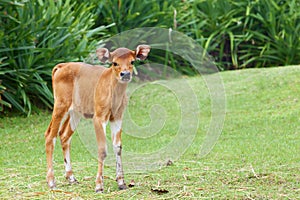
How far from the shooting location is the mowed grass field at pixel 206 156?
6.56 metres

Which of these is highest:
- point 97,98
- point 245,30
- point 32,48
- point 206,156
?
point 245,30

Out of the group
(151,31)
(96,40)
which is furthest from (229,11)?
(96,40)

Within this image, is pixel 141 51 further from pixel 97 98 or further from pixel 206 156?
pixel 206 156

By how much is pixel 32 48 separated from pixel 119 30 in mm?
2985

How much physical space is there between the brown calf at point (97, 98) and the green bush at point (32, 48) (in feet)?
13.4

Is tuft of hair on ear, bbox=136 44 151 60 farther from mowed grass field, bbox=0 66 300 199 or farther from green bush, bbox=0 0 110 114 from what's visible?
green bush, bbox=0 0 110 114

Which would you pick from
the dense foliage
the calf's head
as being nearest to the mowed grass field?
A: the dense foliage

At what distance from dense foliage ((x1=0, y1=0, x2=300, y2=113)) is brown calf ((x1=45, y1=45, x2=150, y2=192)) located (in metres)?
4.02

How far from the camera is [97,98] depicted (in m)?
6.49

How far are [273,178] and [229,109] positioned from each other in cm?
459

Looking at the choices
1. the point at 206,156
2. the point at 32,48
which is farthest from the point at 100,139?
the point at 32,48

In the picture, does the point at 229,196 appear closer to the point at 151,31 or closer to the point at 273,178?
the point at 273,178

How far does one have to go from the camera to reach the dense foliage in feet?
37.2

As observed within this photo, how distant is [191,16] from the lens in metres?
15.2
